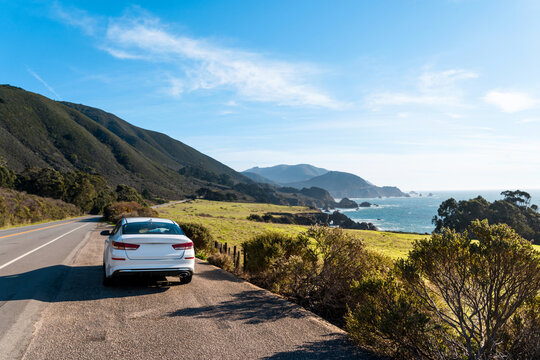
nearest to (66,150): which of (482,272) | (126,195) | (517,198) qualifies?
(126,195)

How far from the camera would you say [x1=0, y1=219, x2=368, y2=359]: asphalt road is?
148 inches

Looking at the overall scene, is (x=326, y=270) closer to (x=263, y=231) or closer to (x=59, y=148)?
(x=263, y=231)

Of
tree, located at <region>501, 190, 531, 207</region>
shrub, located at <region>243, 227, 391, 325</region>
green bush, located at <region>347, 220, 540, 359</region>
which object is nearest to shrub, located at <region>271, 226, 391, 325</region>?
shrub, located at <region>243, 227, 391, 325</region>

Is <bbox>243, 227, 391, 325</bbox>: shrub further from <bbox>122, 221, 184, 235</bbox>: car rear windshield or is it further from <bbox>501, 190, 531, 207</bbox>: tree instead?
<bbox>501, 190, 531, 207</bbox>: tree

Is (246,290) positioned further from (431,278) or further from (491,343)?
(491,343)

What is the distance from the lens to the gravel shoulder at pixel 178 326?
12.3 feet

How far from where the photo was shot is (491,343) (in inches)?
123

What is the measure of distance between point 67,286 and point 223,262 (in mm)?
4565

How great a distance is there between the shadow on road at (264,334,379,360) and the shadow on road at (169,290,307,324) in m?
1.06

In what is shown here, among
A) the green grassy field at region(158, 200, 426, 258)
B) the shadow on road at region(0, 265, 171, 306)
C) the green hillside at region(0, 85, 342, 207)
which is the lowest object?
the green grassy field at region(158, 200, 426, 258)

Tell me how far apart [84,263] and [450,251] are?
10552 mm

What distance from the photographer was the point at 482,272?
3.25m

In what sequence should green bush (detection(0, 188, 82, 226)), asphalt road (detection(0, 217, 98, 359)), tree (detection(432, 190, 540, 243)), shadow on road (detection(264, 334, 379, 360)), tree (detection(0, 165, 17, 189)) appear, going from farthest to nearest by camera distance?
tree (detection(0, 165, 17, 189))
tree (detection(432, 190, 540, 243))
green bush (detection(0, 188, 82, 226))
asphalt road (detection(0, 217, 98, 359))
shadow on road (detection(264, 334, 379, 360))

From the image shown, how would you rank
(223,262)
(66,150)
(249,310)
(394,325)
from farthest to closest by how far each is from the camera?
(66,150) < (223,262) < (249,310) < (394,325)
